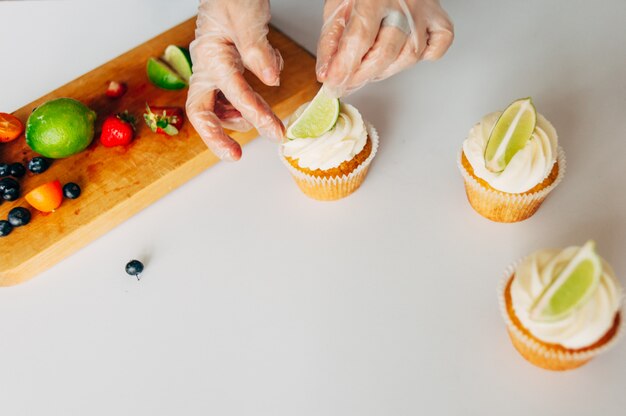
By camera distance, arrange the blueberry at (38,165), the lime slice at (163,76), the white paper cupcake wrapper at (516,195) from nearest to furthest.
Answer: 1. the white paper cupcake wrapper at (516,195)
2. the blueberry at (38,165)
3. the lime slice at (163,76)

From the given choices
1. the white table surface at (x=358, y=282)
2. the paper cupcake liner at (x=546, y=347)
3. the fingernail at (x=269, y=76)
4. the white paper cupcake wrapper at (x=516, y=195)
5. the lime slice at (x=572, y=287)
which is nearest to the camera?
the lime slice at (x=572, y=287)

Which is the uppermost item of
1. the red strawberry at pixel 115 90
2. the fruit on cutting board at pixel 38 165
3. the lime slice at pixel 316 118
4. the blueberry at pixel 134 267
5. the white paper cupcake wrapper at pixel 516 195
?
the lime slice at pixel 316 118

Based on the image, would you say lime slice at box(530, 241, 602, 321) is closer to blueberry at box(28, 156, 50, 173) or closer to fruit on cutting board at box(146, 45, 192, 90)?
fruit on cutting board at box(146, 45, 192, 90)

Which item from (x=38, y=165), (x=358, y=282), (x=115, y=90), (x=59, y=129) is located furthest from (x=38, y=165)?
(x=358, y=282)

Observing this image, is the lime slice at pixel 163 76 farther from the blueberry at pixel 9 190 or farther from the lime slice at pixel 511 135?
the lime slice at pixel 511 135

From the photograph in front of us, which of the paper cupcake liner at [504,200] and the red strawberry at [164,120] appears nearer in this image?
the paper cupcake liner at [504,200]

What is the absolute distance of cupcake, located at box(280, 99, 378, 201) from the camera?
7.62ft

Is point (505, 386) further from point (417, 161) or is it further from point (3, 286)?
point (3, 286)

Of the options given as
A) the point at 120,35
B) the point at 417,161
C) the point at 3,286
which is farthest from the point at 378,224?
the point at 120,35

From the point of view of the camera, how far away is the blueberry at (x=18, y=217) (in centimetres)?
247

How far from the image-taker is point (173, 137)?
8.95 ft

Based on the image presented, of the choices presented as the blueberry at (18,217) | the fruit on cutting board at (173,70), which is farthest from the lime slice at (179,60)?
the blueberry at (18,217)

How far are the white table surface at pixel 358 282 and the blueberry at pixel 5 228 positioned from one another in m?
0.23

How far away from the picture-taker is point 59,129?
2551 mm
